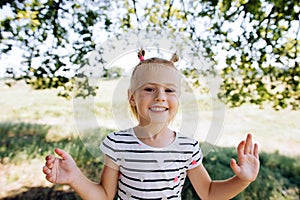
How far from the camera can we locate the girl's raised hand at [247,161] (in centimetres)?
61

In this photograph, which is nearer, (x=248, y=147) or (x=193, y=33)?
(x=248, y=147)

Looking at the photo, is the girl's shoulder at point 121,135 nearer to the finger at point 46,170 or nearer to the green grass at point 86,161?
the finger at point 46,170

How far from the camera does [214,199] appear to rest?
0.66m

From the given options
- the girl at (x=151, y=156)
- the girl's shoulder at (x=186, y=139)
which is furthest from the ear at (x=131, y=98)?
the girl's shoulder at (x=186, y=139)

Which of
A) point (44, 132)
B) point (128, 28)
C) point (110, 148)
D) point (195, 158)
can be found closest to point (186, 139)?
point (195, 158)

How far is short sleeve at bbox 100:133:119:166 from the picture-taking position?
61 cm

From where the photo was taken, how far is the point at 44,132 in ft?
6.37

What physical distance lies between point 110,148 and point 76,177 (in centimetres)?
8

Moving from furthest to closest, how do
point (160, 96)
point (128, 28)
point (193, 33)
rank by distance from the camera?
point (193, 33) < point (128, 28) < point (160, 96)

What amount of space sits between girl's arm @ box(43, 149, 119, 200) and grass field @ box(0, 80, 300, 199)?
1.12 meters

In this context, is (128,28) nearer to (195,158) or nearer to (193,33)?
(193,33)

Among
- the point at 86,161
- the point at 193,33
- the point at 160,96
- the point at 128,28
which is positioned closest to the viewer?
the point at 160,96

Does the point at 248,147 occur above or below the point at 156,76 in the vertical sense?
below

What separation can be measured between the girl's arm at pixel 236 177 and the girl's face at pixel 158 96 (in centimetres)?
14
